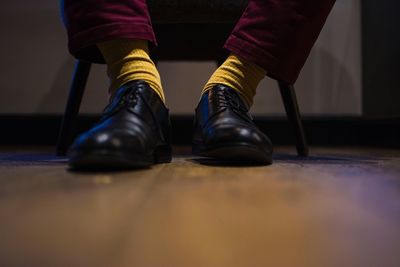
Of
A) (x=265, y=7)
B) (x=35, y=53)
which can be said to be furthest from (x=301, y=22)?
(x=35, y=53)

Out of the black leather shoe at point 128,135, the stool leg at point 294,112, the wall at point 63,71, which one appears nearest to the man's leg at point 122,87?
the black leather shoe at point 128,135

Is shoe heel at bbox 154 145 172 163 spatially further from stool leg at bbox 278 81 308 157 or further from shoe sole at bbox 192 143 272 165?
stool leg at bbox 278 81 308 157

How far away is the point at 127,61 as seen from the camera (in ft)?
2.12

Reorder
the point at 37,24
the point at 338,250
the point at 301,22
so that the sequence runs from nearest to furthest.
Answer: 1. the point at 338,250
2. the point at 301,22
3. the point at 37,24

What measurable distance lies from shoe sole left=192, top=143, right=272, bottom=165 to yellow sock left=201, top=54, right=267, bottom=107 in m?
0.12

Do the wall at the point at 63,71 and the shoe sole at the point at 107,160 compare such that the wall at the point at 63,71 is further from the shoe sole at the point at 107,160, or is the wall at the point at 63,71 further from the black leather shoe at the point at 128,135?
the shoe sole at the point at 107,160

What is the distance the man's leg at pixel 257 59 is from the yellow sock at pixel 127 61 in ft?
0.34

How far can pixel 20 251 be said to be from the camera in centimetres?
28

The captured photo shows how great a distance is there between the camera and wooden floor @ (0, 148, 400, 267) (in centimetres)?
27

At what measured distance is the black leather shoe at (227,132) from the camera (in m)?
0.59

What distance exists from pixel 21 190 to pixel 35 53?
129 cm

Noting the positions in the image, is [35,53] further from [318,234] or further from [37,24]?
[318,234]

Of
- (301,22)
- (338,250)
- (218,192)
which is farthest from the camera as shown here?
(301,22)

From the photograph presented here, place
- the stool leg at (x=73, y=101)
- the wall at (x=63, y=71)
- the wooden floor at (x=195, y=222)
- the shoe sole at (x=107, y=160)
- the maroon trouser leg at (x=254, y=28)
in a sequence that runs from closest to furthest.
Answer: the wooden floor at (x=195, y=222) < the shoe sole at (x=107, y=160) < the maroon trouser leg at (x=254, y=28) < the stool leg at (x=73, y=101) < the wall at (x=63, y=71)
